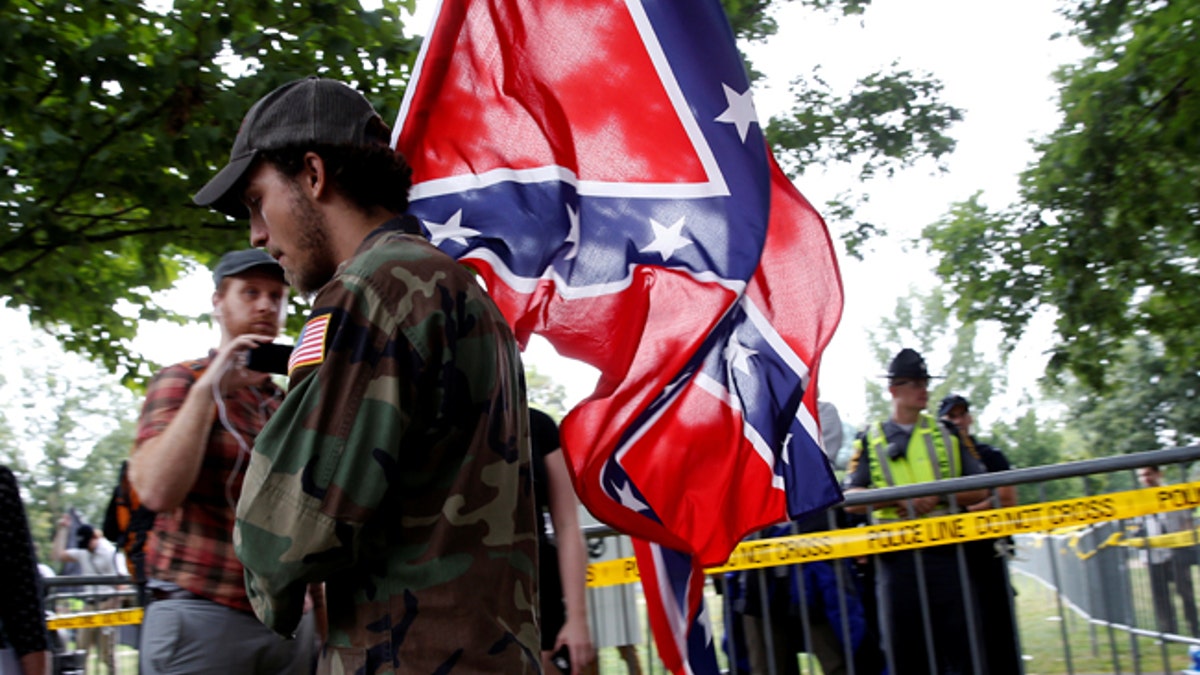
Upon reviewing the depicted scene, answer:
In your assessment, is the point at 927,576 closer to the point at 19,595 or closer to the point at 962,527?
the point at 962,527

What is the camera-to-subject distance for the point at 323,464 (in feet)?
6.19

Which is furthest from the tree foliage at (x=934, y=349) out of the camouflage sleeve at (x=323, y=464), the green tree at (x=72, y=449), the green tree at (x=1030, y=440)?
the camouflage sleeve at (x=323, y=464)

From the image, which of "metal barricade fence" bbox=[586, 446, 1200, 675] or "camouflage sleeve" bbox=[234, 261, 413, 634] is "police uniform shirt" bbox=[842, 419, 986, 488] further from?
"camouflage sleeve" bbox=[234, 261, 413, 634]

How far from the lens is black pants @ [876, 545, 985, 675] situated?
237 inches

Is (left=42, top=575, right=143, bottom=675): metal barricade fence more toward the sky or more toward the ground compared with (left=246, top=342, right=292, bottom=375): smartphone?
more toward the ground

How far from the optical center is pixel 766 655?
6.35 meters

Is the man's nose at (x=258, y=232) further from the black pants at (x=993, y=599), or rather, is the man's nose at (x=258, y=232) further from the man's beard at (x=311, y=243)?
the black pants at (x=993, y=599)

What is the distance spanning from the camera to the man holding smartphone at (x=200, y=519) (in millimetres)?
3576

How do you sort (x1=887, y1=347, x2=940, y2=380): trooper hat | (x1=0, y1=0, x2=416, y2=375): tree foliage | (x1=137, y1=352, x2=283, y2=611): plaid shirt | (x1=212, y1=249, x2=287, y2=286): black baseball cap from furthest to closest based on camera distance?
(x1=0, y1=0, x2=416, y2=375): tree foliage → (x1=887, y1=347, x2=940, y2=380): trooper hat → (x1=212, y1=249, x2=287, y2=286): black baseball cap → (x1=137, y1=352, x2=283, y2=611): plaid shirt

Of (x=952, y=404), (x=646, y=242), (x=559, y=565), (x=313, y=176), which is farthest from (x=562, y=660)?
(x=952, y=404)

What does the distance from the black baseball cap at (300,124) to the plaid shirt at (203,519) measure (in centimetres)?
154

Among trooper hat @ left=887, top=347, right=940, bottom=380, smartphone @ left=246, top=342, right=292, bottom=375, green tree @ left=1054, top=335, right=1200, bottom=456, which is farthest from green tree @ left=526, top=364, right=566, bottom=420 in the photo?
smartphone @ left=246, top=342, right=292, bottom=375

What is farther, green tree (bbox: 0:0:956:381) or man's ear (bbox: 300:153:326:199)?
green tree (bbox: 0:0:956:381)

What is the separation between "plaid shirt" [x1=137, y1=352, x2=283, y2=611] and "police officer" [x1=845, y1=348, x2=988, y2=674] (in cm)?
358
